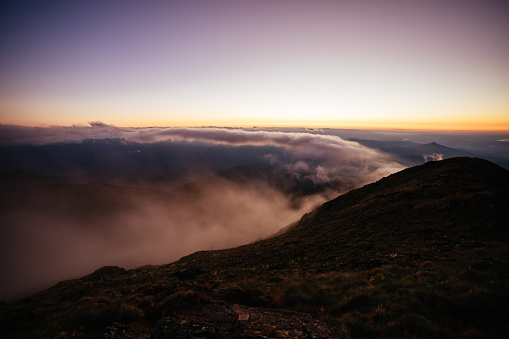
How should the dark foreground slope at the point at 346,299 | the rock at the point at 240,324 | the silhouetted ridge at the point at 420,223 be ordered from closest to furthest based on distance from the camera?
the rock at the point at 240,324 < the dark foreground slope at the point at 346,299 < the silhouetted ridge at the point at 420,223

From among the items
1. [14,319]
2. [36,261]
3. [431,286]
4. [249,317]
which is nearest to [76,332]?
[14,319]

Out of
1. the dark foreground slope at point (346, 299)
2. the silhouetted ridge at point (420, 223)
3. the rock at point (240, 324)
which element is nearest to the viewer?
the rock at point (240, 324)

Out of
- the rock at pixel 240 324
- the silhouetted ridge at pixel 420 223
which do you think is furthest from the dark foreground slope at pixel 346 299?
the silhouetted ridge at pixel 420 223

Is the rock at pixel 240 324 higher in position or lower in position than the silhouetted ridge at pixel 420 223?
higher

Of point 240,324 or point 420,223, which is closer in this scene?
point 240,324

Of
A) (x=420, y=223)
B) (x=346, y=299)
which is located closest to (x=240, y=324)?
(x=346, y=299)

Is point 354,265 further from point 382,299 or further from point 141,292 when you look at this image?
point 141,292

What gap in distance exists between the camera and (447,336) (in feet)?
26.2

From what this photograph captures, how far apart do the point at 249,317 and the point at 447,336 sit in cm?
832

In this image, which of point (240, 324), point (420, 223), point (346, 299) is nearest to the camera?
point (240, 324)

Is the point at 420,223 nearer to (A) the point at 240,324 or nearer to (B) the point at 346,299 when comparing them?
(B) the point at 346,299

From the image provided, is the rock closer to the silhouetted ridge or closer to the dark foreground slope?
the dark foreground slope

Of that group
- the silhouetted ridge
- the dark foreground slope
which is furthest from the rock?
the silhouetted ridge

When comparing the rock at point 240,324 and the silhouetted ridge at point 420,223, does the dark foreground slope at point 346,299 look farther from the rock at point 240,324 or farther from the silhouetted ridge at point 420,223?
the silhouetted ridge at point 420,223
